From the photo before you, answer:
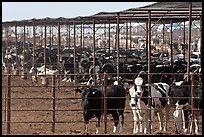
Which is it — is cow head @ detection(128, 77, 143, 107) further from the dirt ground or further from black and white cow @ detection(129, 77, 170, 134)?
the dirt ground

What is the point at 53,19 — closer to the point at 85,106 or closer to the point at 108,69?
the point at 108,69

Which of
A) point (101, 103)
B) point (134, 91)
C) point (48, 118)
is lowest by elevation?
point (48, 118)

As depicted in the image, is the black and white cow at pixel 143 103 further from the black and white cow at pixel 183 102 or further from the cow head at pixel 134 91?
the black and white cow at pixel 183 102

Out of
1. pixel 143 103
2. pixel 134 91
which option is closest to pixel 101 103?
pixel 134 91

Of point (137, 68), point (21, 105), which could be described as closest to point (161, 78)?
point (137, 68)

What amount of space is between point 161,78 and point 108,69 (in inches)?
178

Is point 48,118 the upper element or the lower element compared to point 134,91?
lower

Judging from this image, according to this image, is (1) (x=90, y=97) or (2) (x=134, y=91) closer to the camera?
(2) (x=134, y=91)

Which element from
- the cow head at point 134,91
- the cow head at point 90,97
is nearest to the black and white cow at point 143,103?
the cow head at point 134,91

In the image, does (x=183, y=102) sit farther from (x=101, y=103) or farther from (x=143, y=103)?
(x=101, y=103)

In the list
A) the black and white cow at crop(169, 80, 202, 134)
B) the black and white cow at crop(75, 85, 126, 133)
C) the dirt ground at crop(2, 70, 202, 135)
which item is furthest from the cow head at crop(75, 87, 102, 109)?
the black and white cow at crop(169, 80, 202, 134)

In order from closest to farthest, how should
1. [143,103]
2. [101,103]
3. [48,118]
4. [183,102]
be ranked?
1. [183,102]
2. [143,103]
3. [101,103]
4. [48,118]

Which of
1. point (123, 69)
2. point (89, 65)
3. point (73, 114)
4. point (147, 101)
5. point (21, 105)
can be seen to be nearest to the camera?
point (147, 101)

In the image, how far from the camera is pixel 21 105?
1795cm
